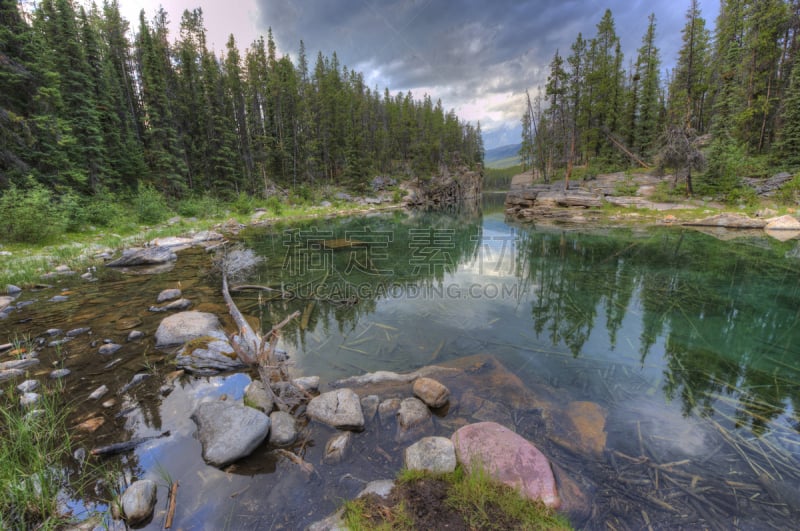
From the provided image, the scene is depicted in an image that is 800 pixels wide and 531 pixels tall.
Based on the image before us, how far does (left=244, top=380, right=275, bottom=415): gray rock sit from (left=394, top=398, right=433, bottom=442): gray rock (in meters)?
1.99

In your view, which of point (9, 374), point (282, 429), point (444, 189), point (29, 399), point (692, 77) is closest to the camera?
point (282, 429)

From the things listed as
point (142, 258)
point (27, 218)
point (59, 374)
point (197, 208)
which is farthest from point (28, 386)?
point (197, 208)

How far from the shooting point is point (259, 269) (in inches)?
527

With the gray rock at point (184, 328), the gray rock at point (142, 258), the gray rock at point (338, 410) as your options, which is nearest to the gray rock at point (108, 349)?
the gray rock at point (184, 328)

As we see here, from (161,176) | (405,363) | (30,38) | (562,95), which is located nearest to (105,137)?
(161,176)

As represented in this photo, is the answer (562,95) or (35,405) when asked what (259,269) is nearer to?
(35,405)

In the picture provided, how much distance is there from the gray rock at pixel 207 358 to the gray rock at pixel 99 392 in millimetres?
1029

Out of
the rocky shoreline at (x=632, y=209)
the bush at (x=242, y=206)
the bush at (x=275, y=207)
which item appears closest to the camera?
the rocky shoreline at (x=632, y=209)

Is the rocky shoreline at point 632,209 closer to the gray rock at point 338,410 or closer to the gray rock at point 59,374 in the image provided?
the gray rock at point 338,410

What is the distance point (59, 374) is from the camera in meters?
5.20

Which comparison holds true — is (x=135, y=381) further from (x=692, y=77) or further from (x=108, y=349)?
(x=692, y=77)

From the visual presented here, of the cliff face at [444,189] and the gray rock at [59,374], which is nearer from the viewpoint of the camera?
the gray rock at [59,374]

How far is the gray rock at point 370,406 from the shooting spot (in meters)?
4.54

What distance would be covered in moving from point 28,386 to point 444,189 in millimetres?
63003
